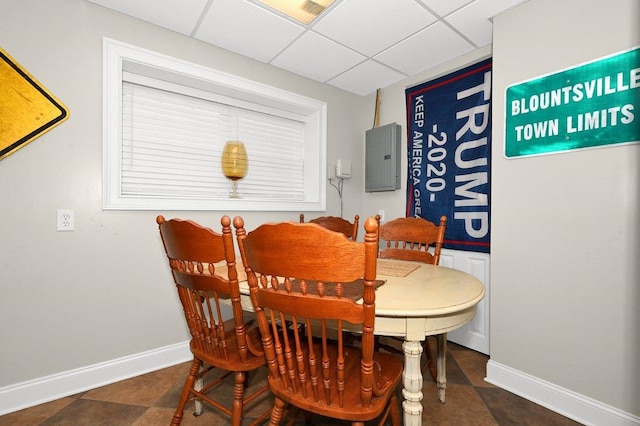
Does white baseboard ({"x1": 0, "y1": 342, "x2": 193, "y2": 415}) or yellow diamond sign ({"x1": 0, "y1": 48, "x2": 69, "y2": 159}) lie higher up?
yellow diamond sign ({"x1": 0, "y1": 48, "x2": 69, "y2": 159})

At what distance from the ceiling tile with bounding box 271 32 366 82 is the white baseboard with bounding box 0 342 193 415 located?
2596 millimetres

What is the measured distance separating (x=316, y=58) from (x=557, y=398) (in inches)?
120

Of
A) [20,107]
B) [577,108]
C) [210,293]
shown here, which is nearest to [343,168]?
[577,108]

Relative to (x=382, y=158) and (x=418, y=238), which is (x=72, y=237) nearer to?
(x=418, y=238)

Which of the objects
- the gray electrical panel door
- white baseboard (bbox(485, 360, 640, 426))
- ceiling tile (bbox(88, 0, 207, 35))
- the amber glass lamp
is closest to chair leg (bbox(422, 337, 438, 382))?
white baseboard (bbox(485, 360, 640, 426))

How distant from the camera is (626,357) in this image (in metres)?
1.56

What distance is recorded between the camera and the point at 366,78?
3.08 meters

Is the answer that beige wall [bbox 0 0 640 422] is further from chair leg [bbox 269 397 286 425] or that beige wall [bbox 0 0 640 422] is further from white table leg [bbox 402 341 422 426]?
chair leg [bbox 269 397 286 425]

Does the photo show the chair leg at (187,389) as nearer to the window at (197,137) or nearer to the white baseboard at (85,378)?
the white baseboard at (85,378)

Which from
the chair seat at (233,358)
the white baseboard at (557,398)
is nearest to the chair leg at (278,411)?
the chair seat at (233,358)

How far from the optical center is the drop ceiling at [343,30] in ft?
6.53

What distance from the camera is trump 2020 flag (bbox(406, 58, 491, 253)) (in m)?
2.42

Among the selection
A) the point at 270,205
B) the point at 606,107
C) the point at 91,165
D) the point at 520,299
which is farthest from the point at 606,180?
the point at 91,165

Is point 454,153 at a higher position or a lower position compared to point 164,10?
lower
